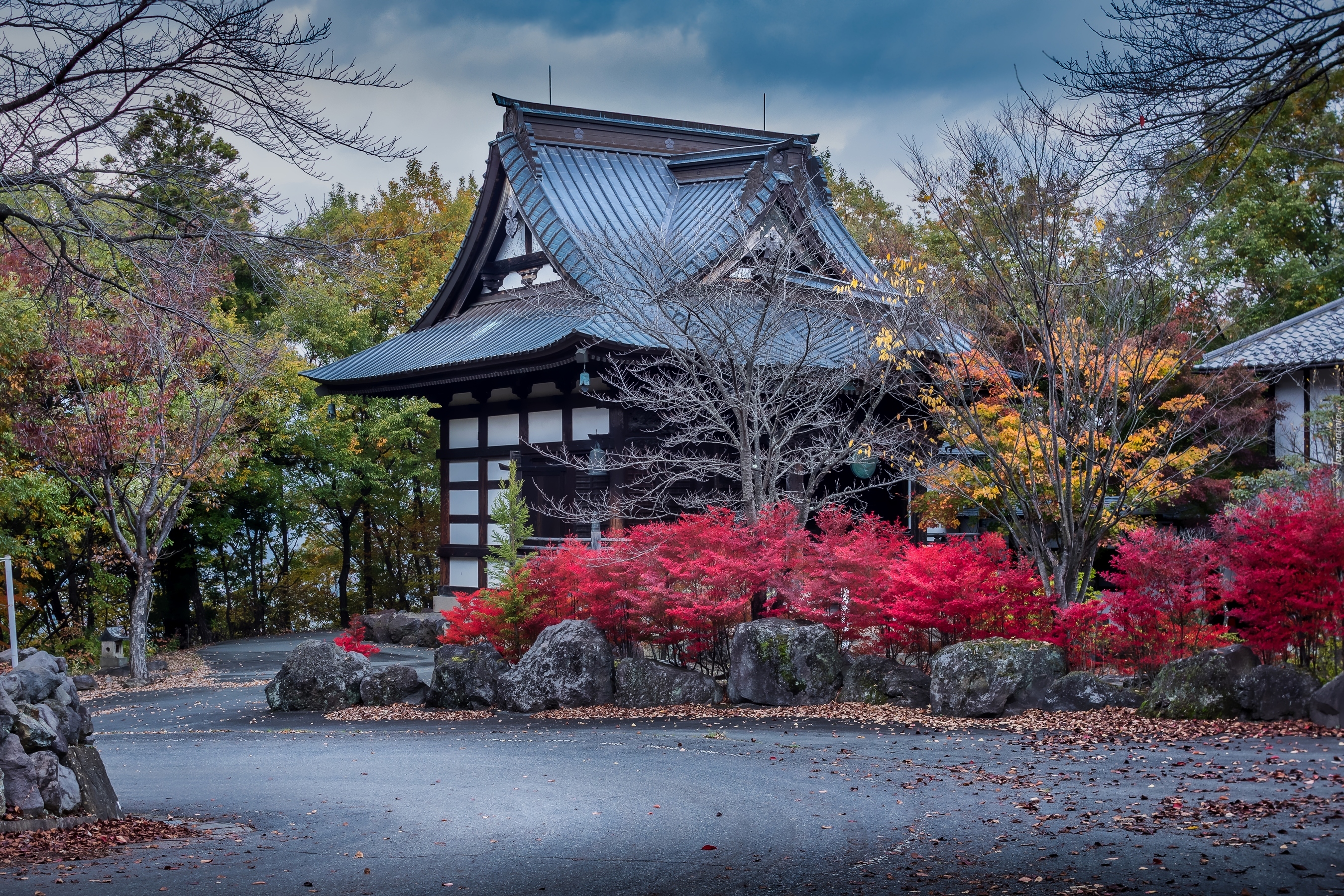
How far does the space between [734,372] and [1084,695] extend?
499 centimetres

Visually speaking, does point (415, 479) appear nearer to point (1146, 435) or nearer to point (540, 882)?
point (1146, 435)

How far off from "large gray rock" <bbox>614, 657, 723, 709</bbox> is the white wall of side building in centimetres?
1176

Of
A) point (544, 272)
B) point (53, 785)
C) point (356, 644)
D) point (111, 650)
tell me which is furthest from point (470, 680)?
point (544, 272)

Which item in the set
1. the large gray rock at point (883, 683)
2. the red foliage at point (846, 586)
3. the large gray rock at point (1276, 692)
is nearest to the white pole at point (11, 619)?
the red foliage at point (846, 586)

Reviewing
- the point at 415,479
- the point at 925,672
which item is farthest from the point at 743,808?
the point at 415,479

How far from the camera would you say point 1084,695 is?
9.76m

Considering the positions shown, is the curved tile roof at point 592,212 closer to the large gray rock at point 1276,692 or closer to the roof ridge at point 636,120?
the roof ridge at point 636,120

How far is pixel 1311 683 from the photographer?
353 inches

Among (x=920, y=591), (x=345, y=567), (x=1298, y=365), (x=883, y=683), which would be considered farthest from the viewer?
(x=345, y=567)

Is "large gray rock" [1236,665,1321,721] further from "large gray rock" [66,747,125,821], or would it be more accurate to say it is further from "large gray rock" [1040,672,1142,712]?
"large gray rock" [66,747,125,821]

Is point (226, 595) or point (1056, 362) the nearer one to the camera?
point (1056, 362)

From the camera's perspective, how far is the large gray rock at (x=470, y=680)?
12.0 m

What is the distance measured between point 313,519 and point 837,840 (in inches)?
938

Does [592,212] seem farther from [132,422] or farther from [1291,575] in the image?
[1291,575]
